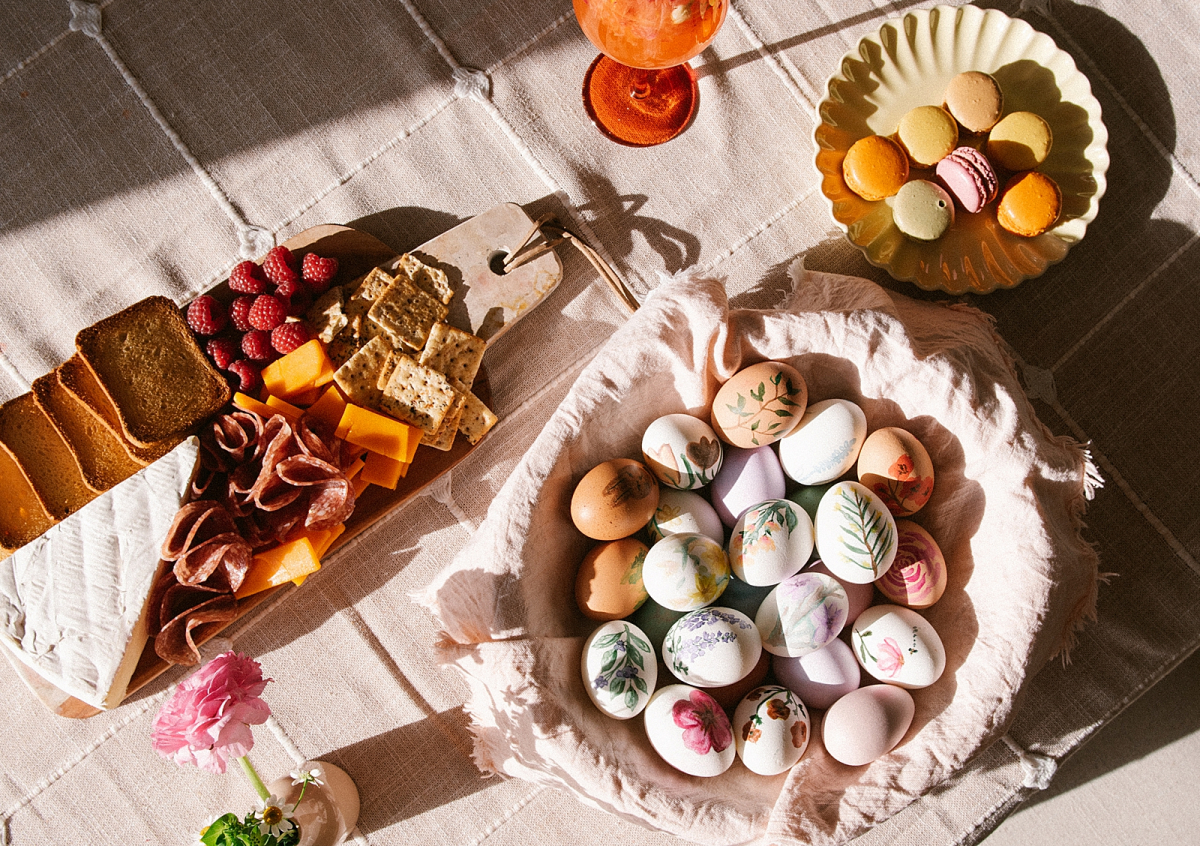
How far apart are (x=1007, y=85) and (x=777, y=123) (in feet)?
0.97

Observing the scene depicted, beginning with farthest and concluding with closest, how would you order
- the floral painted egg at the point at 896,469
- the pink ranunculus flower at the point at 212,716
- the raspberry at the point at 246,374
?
the raspberry at the point at 246,374, the floral painted egg at the point at 896,469, the pink ranunculus flower at the point at 212,716

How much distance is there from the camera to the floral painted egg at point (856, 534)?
2.77ft

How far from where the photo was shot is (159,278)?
1.08 meters

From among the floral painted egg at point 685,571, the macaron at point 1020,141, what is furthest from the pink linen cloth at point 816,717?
the macaron at point 1020,141

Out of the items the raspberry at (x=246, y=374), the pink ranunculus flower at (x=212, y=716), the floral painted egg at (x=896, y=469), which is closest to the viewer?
the pink ranunculus flower at (x=212, y=716)

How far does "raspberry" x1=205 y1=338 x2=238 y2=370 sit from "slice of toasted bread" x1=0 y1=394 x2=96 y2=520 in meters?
0.23

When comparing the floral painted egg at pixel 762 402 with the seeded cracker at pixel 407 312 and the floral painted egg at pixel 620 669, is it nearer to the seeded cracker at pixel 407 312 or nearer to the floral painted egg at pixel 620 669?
the floral painted egg at pixel 620 669

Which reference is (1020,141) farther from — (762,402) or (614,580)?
(614,580)

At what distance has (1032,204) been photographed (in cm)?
95

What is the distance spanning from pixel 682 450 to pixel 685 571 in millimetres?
137

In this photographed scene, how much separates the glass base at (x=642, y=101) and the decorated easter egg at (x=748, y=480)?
0.45m

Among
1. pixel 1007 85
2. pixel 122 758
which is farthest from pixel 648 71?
pixel 122 758

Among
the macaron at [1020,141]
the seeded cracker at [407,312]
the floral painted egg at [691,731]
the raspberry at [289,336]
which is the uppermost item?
the raspberry at [289,336]

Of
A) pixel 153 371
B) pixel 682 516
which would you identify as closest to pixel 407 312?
pixel 153 371
